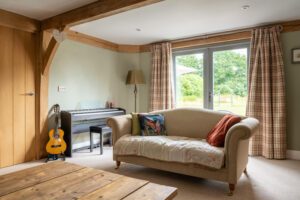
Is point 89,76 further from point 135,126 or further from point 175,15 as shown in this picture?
point 175,15

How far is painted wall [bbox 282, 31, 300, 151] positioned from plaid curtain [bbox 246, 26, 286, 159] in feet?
0.54

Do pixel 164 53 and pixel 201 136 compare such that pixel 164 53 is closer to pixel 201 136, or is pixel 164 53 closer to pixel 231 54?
pixel 231 54

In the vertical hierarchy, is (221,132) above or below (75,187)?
above

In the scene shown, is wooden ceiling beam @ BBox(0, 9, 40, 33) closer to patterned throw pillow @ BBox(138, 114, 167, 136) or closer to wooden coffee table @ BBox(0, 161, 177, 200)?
patterned throw pillow @ BBox(138, 114, 167, 136)

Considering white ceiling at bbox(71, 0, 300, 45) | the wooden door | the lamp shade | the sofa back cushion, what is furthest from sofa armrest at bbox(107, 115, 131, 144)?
the lamp shade

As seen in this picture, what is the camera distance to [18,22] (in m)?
3.22

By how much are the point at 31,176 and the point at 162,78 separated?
3.45m

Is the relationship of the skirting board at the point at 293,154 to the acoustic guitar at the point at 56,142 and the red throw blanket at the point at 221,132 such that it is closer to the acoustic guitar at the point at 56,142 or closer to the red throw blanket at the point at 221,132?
the red throw blanket at the point at 221,132

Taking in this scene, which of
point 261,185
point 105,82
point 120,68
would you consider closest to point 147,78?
point 120,68

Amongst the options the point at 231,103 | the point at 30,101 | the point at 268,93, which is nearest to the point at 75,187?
the point at 30,101

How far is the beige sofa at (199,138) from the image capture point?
7.61 feet

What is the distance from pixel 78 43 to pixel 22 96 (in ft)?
4.70

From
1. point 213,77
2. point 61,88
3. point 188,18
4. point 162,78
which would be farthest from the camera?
point 162,78

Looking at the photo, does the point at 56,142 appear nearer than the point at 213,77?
Yes
